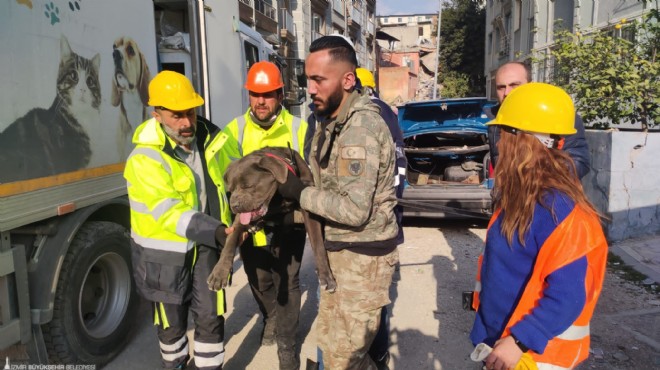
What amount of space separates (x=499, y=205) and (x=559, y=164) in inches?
11.0

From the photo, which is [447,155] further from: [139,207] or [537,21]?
[537,21]

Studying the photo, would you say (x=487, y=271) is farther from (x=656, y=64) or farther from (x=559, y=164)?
(x=656, y=64)

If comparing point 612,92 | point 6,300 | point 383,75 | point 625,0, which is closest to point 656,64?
point 612,92

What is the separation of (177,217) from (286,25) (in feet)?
69.7

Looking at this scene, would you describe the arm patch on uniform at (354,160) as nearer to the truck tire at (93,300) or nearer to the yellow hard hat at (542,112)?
the yellow hard hat at (542,112)

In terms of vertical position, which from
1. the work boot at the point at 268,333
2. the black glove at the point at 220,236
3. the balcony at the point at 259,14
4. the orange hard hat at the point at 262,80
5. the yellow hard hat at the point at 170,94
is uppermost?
the balcony at the point at 259,14

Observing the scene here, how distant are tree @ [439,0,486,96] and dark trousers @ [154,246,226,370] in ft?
120

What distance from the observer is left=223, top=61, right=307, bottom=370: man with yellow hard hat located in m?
3.22

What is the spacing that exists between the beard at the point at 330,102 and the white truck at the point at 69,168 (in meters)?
1.73

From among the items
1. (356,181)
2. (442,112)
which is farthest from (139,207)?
(442,112)

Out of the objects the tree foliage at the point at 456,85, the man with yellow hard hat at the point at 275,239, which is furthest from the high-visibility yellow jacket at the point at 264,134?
the tree foliage at the point at 456,85

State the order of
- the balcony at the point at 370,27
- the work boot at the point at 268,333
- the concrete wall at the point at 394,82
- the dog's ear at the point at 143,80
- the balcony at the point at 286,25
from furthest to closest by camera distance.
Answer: the balcony at the point at 370,27 → the concrete wall at the point at 394,82 → the balcony at the point at 286,25 → the dog's ear at the point at 143,80 → the work boot at the point at 268,333

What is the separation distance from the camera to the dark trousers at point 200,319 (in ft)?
9.04

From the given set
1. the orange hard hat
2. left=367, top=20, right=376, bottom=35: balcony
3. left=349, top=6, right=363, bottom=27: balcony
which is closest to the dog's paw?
the orange hard hat
